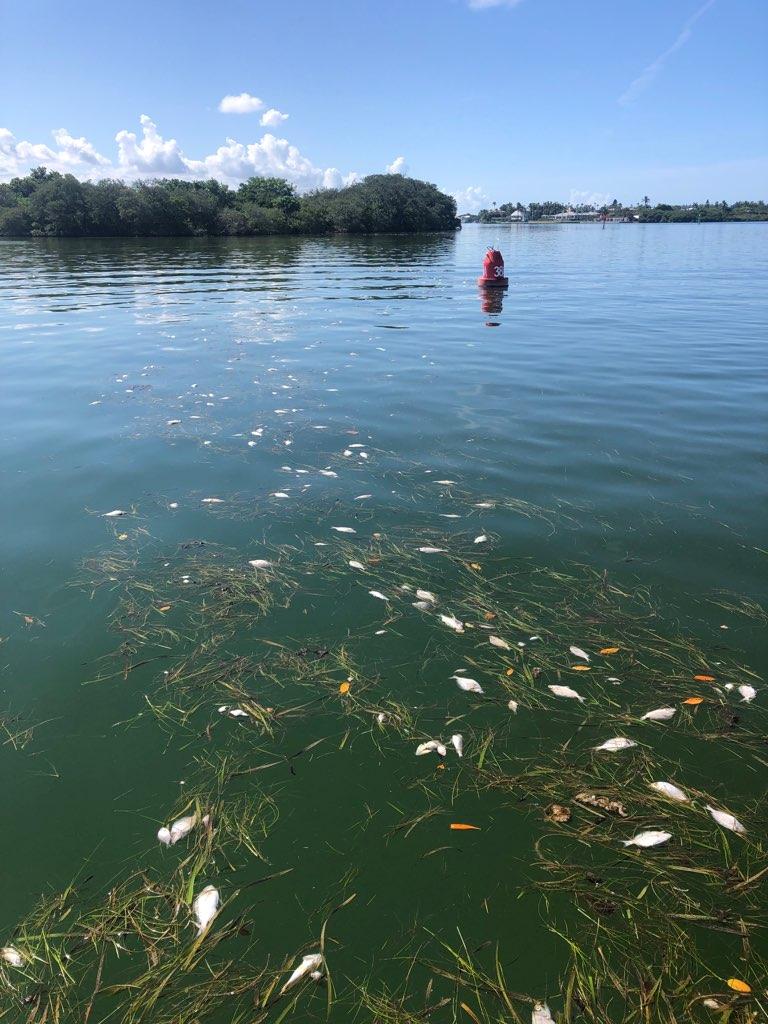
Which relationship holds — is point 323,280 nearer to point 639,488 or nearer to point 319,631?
Answer: point 639,488

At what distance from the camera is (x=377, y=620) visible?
202 inches

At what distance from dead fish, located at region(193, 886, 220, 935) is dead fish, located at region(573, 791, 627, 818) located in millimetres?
2102

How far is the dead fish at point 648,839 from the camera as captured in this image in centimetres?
327

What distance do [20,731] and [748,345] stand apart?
18355 mm

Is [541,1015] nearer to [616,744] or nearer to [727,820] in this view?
[727,820]

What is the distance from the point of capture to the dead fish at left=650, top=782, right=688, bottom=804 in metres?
3.54

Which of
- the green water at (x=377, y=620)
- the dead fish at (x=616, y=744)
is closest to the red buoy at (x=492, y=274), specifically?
the green water at (x=377, y=620)

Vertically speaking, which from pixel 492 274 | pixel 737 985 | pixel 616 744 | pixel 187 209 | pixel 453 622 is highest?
pixel 187 209

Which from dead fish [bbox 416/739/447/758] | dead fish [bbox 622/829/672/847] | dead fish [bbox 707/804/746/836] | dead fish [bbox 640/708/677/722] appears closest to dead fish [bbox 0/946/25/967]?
dead fish [bbox 416/739/447/758]

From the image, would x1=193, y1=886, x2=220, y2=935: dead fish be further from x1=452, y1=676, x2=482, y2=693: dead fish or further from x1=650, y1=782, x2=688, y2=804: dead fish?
x1=650, y1=782, x2=688, y2=804: dead fish

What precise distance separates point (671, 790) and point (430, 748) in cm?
149

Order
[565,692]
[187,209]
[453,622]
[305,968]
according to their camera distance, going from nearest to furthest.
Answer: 1. [305,968]
2. [565,692]
3. [453,622]
4. [187,209]

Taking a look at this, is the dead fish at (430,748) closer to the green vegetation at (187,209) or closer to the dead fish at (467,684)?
the dead fish at (467,684)

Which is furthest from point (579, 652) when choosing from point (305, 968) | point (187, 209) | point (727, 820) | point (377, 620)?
point (187, 209)
